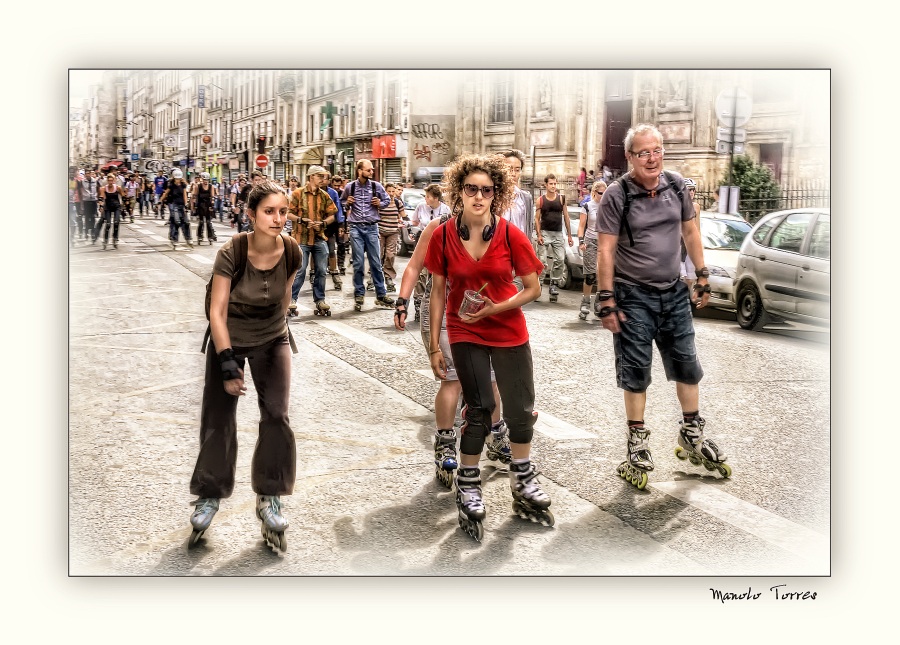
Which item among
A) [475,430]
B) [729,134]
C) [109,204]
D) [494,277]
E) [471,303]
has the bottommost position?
[475,430]

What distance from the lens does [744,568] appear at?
4.62 metres

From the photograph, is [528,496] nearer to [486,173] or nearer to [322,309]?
[486,173]

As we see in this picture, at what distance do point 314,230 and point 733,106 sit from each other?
17.6 feet

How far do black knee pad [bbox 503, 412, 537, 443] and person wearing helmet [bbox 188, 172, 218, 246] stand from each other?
1774 millimetres

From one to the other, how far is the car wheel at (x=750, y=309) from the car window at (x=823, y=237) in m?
3.25

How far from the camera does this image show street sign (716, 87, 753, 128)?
17.6 feet

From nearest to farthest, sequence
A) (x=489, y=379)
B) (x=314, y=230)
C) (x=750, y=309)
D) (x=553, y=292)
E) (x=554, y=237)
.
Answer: (x=489, y=379) → (x=750, y=309) → (x=314, y=230) → (x=553, y=292) → (x=554, y=237)

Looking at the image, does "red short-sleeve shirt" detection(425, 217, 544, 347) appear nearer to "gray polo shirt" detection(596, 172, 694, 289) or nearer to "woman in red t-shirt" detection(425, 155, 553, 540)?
"woman in red t-shirt" detection(425, 155, 553, 540)

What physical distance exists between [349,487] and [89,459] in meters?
1.28

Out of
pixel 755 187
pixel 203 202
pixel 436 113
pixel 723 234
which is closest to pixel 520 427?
pixel 436 113

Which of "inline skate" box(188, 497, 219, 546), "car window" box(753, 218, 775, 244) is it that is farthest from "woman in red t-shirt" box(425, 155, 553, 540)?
"car window" box(753, 218, 775, 244)

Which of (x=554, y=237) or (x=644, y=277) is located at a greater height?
(x=644, y=277)

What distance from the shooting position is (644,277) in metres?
5.23
